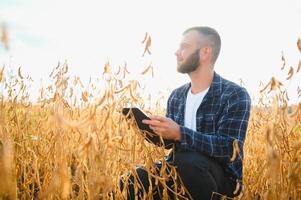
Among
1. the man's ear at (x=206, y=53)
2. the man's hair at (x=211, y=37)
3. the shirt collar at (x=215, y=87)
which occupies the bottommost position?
the shirt collar at (x=215, y=87)

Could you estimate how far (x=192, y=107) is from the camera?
2252mm

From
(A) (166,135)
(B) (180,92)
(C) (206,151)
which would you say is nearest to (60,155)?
(A) (166,135)

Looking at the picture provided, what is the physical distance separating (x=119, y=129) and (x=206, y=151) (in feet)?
2.42

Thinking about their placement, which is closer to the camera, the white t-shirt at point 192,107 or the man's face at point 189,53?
the white t-shirt at point 192,107

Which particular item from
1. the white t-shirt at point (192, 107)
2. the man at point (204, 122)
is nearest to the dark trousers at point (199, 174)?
the man at point (204, 122)

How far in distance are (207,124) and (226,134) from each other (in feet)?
0.58

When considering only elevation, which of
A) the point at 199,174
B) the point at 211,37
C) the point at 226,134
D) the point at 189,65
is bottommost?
the point at 199,174

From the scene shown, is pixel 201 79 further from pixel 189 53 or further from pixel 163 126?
pixel 163 126

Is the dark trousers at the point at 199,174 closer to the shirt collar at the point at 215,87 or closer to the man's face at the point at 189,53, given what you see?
the shirt collar at the point at 215,87

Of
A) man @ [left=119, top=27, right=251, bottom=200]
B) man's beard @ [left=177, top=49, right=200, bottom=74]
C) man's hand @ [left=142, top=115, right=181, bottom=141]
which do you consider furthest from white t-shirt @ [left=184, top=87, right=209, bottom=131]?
man's hand @ [left=142, top=115, right=181, bottom=141]

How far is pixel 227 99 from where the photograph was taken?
2.03 meters

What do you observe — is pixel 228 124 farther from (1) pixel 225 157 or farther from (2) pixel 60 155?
(2) pixel 60 155

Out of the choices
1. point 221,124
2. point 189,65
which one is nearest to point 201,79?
point 189,65

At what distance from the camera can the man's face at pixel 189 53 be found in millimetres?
2355
